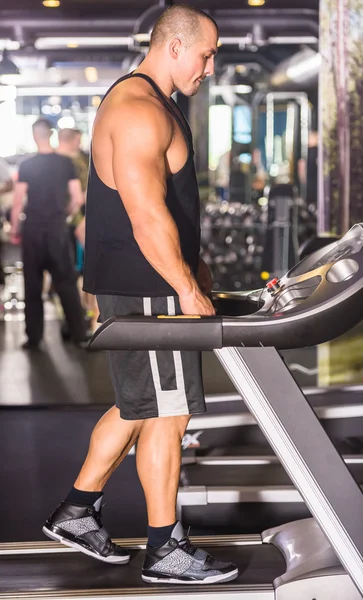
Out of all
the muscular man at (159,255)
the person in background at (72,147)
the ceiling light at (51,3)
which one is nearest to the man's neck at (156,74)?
the muscular man at (159,255)

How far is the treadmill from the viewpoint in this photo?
5.93 feet

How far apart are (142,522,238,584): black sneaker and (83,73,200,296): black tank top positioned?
25.7 inches

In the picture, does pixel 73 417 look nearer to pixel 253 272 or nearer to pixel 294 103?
pixel 253 272

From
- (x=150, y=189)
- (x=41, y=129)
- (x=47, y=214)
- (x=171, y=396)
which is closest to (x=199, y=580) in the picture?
(x=171, y=396)

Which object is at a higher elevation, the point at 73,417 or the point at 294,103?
the point at 294,103

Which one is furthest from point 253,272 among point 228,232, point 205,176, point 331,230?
point 331,230

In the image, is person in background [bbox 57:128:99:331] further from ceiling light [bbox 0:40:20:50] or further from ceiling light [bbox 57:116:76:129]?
ceiling light [bbox 57:116:76:129]

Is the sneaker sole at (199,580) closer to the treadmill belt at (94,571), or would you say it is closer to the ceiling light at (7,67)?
the treadmill belt at (94,571)

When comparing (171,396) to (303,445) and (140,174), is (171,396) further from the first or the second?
(140,174)

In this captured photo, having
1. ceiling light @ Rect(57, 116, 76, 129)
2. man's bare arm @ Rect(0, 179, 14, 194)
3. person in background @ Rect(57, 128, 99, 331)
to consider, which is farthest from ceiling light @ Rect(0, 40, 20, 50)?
person in background @ Rect(57, 128, 99, 331)

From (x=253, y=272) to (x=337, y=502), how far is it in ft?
21.6

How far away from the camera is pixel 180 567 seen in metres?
2.12

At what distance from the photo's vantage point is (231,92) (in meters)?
11.1

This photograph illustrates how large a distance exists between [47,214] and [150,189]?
13.1ft
